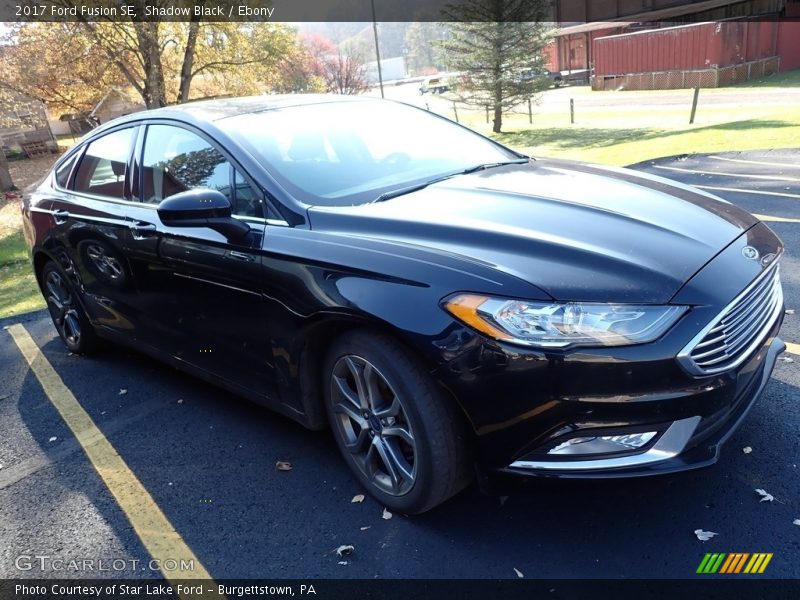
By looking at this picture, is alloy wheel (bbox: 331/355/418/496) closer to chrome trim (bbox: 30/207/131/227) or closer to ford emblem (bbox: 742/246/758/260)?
ford emblem (bbox: 742/246/758/260)

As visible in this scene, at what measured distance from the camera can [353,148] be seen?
11.0 feet

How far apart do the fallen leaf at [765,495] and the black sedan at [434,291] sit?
0.43 meters

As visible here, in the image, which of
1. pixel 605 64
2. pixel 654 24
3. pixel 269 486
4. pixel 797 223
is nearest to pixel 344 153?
pixel 269 486

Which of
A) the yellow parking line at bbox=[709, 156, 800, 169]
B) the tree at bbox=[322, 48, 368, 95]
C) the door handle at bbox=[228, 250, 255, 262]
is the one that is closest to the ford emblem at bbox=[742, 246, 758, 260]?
the door handle at bbox=[228, 250, 255, 262]

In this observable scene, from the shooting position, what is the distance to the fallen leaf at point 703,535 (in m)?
2.34

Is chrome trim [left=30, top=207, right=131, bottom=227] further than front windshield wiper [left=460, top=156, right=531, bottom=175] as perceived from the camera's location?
Yes

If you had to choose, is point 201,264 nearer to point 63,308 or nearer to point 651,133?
point 63,308

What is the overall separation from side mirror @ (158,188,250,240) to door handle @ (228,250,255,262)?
0.07 m

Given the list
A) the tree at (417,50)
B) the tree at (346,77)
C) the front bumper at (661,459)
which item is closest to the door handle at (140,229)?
the front bumper at (661,459)

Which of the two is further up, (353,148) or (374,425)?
(353,148)

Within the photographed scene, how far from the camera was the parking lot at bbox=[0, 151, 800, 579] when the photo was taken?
7.70 ft

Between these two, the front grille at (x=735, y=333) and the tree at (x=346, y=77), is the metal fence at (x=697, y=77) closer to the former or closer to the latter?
the tree at (x=346, y=77)

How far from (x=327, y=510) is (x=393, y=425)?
1.83ft

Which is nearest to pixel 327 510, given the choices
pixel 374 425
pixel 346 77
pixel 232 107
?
pixel 374 425
